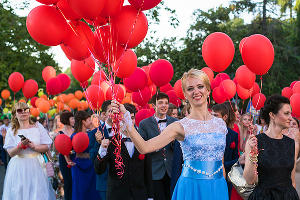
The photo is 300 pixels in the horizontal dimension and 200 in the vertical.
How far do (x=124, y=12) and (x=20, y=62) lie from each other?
17694mm

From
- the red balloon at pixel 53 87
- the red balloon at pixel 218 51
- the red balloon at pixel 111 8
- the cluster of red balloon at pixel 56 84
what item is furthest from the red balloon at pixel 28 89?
the red balloon at pixel 111 8

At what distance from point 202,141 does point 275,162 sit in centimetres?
113

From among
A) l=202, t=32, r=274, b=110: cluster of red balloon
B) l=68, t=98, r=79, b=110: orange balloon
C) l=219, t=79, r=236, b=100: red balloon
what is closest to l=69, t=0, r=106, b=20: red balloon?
l=202, t=32, r=274, b=110: cluster of red balloon

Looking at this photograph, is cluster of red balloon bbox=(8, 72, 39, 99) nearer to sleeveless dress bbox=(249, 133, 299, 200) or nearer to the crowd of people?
the crowd of people

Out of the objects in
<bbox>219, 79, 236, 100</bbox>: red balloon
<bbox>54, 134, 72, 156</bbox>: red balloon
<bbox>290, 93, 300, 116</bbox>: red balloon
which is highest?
<bbox>219, 79, 236, 100</bbox>: red balloon

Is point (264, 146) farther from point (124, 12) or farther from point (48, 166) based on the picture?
point (48, 166)

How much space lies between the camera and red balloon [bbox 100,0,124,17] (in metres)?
3.91

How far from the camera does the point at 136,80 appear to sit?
8125mm

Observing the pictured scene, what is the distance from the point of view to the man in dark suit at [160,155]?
6328mm

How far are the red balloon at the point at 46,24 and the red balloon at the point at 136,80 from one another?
3.81 metres

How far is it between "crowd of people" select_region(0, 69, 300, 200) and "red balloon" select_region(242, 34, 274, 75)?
3.09 ft

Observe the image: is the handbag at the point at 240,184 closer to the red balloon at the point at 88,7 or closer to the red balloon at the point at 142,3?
the red balloon at the point at 142,3

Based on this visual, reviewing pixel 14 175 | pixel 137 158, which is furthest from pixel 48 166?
pixel 137 158

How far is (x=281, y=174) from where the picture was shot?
4160mm
